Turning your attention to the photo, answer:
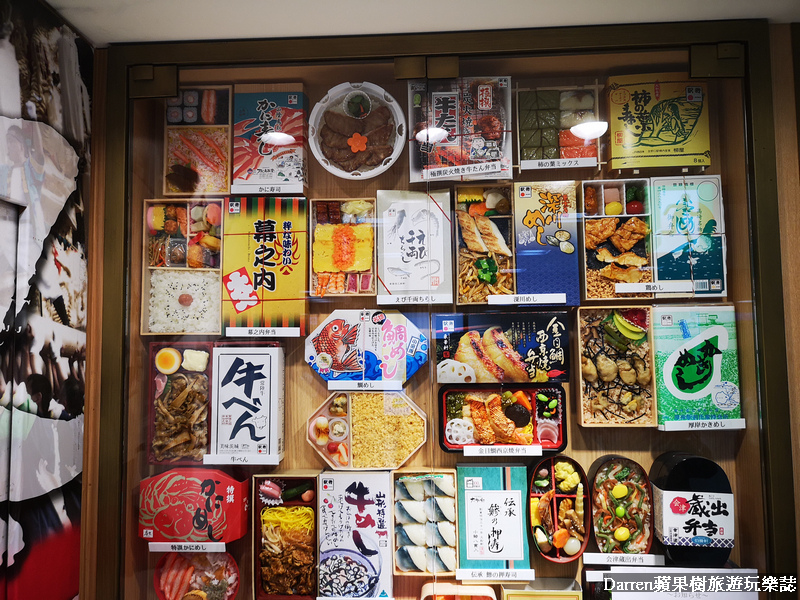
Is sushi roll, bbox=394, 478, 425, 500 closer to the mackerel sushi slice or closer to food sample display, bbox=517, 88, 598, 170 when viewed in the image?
the mackerel sushi slice

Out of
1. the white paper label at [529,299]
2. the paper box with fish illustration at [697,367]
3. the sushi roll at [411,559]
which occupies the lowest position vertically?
the sushi roll at [411,559]

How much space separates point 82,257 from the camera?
6.58 feet

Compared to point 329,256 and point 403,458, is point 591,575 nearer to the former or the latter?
point 403,458

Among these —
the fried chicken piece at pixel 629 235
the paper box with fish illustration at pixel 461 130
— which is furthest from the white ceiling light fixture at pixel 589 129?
the fried chicken piece at pixel 629 235

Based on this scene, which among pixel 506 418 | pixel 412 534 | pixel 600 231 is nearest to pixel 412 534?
pixel 412 534

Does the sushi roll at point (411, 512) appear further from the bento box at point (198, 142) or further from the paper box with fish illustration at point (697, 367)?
the bento box at point (198, 142)

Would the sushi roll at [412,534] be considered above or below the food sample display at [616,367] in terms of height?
below

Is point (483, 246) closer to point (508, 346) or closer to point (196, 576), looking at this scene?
point (508, 346)

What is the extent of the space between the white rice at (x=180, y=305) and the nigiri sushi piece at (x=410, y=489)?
37.1 inches

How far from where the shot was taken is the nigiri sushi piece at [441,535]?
2.01 m

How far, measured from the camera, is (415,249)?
205 centimetres

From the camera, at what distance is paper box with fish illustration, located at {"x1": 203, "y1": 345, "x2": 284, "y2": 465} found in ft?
6.64

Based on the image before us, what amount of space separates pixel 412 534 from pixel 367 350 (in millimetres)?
732

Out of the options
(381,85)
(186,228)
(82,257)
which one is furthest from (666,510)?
(82,257)
